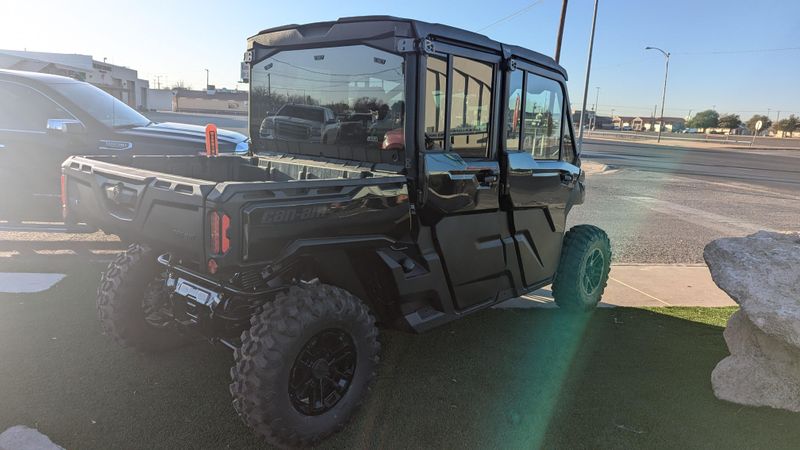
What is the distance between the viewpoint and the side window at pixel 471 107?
11.3ft

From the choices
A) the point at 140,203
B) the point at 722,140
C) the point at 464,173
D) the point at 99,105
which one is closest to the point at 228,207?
the point at 140,203

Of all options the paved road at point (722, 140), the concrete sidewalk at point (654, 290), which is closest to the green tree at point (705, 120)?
the paved road at point (722, 140)

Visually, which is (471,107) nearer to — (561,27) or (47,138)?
(47,138)

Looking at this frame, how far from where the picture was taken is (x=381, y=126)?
343 centimetres

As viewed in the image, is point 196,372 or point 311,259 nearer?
point 311,259

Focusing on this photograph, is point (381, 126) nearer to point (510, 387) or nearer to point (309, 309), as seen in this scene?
point (309, 309)

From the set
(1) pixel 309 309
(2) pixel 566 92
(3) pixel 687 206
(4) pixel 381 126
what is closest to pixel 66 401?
(1) pixel 309 309

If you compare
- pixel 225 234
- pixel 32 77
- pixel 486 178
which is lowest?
pixel 225 234

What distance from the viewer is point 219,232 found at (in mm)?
2418

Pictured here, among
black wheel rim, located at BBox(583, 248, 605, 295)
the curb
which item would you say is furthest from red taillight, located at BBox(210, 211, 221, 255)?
black wheel rim, located at BBox(583, 248, 605, 295)

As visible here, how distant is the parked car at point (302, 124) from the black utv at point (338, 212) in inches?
0.6

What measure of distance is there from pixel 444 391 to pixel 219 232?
1.86m

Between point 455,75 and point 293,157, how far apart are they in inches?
53.3

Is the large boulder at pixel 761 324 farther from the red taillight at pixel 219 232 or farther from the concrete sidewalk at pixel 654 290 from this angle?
the red taillight at pixel 219 232
